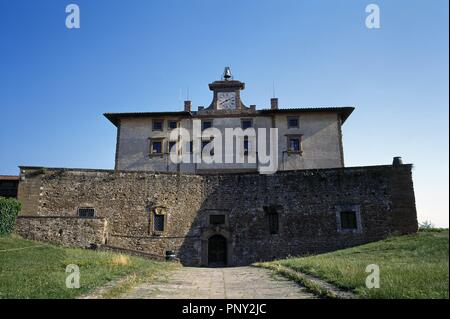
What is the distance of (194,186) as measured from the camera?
22.9 m

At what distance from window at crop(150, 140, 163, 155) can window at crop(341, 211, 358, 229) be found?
15624mm

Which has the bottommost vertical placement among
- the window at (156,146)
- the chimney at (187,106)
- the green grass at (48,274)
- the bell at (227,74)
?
the green grass at (48,274)

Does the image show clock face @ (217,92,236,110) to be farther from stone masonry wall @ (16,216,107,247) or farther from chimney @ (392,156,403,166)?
stone masonry wall @ (16,216,107,247)

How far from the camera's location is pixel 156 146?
29.4m

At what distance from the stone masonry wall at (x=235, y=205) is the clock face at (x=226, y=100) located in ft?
30.3

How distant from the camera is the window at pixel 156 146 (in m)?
29.2

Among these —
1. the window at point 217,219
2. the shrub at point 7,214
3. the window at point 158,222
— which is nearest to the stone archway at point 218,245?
the window at point 217,219

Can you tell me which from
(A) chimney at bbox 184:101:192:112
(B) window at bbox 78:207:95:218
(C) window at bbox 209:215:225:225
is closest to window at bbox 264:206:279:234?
(C) window at bbox 209:215:225:225

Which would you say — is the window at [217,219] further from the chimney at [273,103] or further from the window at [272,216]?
the chimney at [273,103]

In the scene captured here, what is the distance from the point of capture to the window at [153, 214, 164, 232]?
21984 mm

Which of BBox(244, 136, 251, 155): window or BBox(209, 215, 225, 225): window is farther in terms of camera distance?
BBox(244, 136, 251, 155): window

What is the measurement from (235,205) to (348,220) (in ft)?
23.4

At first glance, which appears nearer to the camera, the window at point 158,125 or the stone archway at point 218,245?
the stone archway at point 218,245
